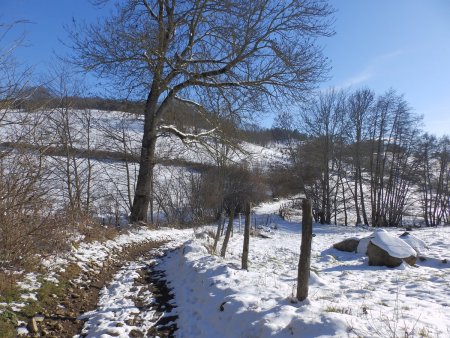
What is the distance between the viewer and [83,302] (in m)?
5.04

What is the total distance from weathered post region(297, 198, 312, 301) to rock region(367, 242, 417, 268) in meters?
7.20

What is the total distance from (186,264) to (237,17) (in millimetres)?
8384

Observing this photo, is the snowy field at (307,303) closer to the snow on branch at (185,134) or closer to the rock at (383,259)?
the rock at (383,259)

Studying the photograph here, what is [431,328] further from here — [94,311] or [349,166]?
[349,166]

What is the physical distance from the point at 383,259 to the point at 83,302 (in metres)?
9.38

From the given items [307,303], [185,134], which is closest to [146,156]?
[185,134]

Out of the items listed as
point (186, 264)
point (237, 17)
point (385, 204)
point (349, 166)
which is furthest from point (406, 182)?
point (186, 264)

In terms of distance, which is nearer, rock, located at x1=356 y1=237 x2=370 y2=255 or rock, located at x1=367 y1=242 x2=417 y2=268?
rock, located at x1=367 y1=242 x2=417 y2=268

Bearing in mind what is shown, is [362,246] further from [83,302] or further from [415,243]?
[83,302]

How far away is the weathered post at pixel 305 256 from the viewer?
4.42m

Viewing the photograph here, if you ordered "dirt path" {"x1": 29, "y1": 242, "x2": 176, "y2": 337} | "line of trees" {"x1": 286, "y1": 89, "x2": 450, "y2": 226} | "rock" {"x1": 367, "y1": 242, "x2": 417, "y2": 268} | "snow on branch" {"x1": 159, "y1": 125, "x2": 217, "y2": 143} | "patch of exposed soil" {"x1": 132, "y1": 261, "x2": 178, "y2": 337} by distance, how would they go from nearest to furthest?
"dirt path" {"x1": 29, "y1": 242, "x2": 176, "y2": 337}, "patch of exposed soil" {"x1": 132, "y1": 261, "x2": 178, "y2": 337}, "rock" {"x1": 367, "y1": 242, "x2": 417, "y2": 268}, "snow on branch" {"x1": 159, "y1": 125, "x2": 217, "y2": 143}, "line of trees" {"x1": 286, "y1": 89, "x2": 450, "y2": 226}

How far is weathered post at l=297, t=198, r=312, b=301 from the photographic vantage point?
4.42 meters

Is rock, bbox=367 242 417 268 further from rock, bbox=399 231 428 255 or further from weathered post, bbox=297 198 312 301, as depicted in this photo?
weathered post, bbox=297 198 312 301

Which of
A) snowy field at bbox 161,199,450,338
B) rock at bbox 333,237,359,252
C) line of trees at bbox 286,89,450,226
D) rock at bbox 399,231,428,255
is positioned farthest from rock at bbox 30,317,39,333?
line of trees at bbox 286,89,450,226
